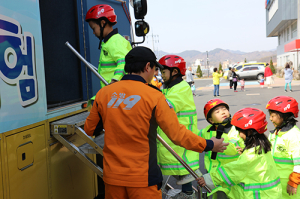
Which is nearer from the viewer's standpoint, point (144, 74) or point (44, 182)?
point (144, 74)

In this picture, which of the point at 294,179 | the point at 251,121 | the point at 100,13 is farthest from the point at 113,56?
the point at 294,179

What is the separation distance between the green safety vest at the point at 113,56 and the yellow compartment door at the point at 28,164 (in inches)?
36.3

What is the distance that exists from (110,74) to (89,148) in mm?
957

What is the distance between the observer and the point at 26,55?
2.59 metres

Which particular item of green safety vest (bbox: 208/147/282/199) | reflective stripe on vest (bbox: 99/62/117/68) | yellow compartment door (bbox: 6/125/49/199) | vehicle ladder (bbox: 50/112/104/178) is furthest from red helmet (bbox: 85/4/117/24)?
green safety vest (bbox: 208/147/282/199)

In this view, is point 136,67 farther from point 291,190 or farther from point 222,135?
point 291,190

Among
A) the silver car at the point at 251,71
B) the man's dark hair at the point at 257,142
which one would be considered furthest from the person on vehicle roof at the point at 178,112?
the silver car at the point at 251,71

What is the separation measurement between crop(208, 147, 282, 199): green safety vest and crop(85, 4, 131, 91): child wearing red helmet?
65.5 inches

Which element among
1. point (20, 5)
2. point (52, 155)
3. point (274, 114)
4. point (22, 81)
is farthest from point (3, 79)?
point (274, 114)

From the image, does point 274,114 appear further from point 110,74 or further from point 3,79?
point 3,79

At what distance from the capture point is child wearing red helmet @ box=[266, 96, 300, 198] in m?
3.18

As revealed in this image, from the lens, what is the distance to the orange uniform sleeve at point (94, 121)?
231 cm

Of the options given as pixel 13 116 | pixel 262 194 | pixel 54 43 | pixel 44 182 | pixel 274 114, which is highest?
pixel 54 43

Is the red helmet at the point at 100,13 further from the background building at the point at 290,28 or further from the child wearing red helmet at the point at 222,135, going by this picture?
the background building at the point at 290,28
